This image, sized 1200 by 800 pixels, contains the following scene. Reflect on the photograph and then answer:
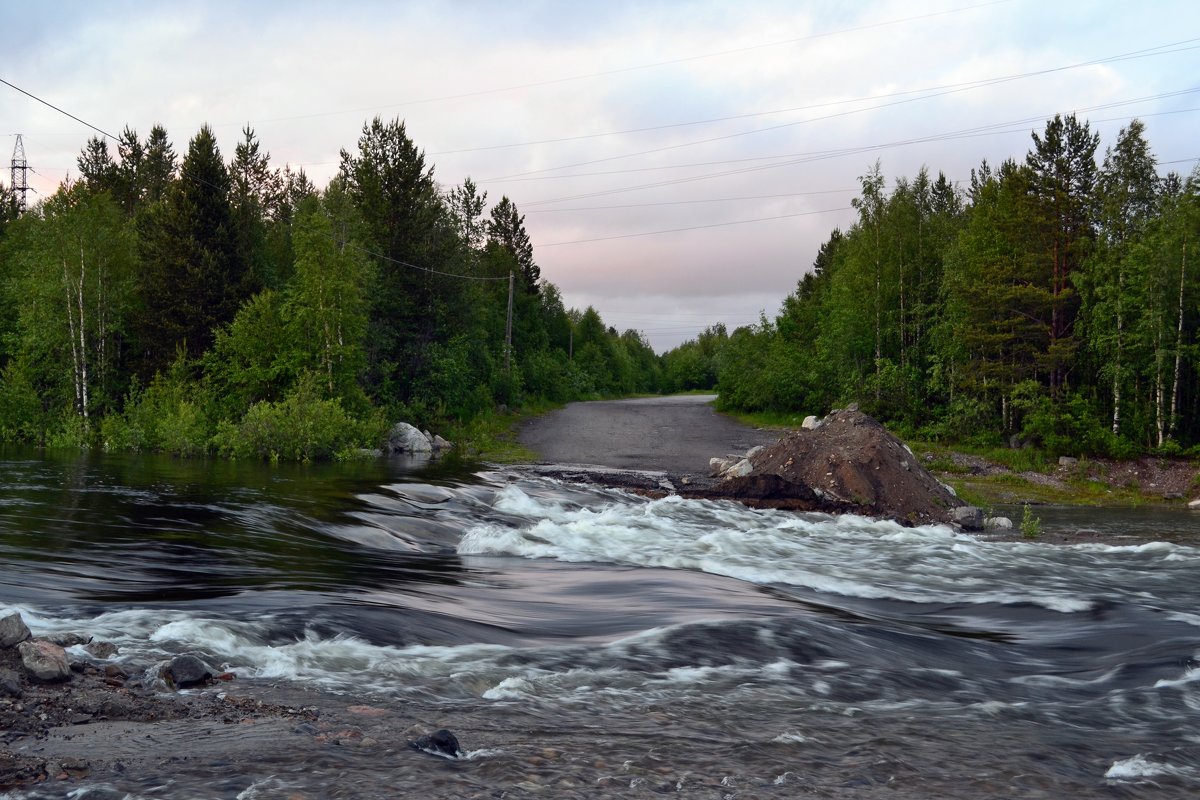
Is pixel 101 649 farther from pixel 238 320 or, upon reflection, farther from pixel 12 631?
pixel 238 320

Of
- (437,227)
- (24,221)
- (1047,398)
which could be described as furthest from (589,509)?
(24,221)

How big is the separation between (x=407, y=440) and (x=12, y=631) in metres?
28.7

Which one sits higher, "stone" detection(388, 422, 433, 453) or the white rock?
"stone" detection(388, 422, 433, 453)

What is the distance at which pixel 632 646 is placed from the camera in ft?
25.9

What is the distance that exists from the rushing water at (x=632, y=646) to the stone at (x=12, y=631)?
2.21ft

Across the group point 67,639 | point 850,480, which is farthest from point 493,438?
point 67,639

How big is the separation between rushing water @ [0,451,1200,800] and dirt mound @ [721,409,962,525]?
2850 mm

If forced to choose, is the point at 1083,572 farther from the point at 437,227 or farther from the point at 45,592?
the point at 437,227

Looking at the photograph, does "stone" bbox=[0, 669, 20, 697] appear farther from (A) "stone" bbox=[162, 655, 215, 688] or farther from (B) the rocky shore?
(A) "stone" bbox=[162, 655, 215, 688]

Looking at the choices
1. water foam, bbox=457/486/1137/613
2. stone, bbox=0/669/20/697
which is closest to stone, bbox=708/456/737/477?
water foam, bbox=457/486/1137/613

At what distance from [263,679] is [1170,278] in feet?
107

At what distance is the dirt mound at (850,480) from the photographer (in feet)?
64.2

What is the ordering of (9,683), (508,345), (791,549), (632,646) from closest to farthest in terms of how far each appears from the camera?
(9,683) → (632,646) → (791,549) → (508,345)

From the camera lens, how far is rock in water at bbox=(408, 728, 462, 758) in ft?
16.0
